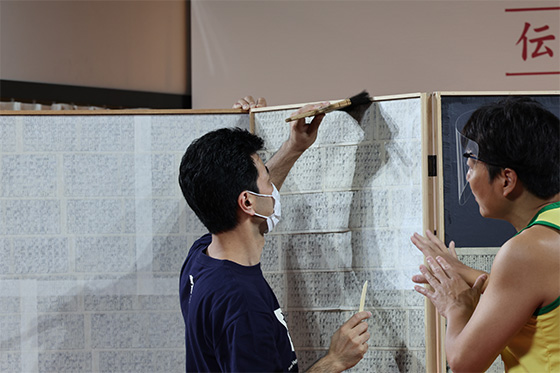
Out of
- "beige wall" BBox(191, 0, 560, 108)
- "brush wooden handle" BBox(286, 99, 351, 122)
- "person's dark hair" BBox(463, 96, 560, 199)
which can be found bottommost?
"person's dark hair" BBox(463, 96, 560, 199)

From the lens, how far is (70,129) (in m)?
2.00

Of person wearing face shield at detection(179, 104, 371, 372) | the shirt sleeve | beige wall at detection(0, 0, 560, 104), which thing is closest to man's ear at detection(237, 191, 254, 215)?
person wearing face shield at detection(179, 104, 371, 372)

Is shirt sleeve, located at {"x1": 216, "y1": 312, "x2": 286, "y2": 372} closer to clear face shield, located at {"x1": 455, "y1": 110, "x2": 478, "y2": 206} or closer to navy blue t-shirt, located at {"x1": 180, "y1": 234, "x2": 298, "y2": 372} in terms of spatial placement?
navy blue t-shirt, located at {"x1": 180, "y1": 234, "x2": 298, "y2": 372}

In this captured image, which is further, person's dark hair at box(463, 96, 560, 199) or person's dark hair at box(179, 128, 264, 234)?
person's dark hair at box(179, 128, 264, 234)

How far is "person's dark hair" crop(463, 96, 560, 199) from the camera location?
1327 millimetres

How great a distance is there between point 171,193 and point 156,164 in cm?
10

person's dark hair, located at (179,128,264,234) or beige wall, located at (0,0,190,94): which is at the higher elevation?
beige wall, located at (0,0,190,94)

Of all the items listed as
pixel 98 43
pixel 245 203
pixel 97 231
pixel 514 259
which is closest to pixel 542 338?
pixel 514 259

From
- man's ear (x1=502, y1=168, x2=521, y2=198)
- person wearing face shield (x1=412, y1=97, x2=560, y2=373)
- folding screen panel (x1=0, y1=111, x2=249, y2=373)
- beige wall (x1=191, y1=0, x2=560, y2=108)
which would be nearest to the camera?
person wearing face shield (x1=412, y1=97, x2=560, y2=373)

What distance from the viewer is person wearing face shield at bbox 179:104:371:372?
4.36 ft

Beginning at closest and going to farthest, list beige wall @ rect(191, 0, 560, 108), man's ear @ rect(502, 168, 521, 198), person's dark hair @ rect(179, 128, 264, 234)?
man's ear @ rect(502, 168, 521, 198) < person's dark hair @ rect(179, 128, 264, 234) < beige wall @ rect(191, 0, 560, 108)

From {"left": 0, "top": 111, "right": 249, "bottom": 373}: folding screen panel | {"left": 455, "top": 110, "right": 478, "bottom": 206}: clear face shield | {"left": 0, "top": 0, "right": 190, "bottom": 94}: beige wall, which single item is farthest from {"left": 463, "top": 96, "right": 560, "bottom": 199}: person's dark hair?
{"left": 0, "top": 0, "right": 190, "bottom": 94}: beige wall

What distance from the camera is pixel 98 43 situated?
11.1ft

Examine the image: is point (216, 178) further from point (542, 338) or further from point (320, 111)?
point (542, 338)
